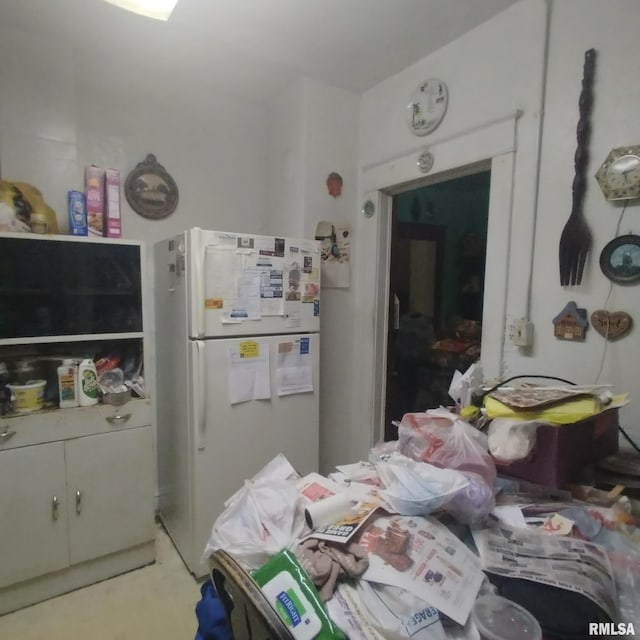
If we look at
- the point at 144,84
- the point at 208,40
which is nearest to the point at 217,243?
the point at 208,40

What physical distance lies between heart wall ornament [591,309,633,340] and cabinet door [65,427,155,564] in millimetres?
1943

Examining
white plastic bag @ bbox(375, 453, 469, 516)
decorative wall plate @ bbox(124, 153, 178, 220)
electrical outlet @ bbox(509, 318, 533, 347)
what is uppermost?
decorative wall plate @ bbox(124, 153, 178, 220)

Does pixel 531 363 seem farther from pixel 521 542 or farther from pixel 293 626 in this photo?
pixel 293 626

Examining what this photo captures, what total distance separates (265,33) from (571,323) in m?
1.77

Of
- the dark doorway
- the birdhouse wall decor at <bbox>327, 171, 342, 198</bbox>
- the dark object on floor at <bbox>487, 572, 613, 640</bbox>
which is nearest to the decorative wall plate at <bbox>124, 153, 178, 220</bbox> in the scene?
the birdhouse wall decor at <bbox>327, 171, 342, 198</bbox>

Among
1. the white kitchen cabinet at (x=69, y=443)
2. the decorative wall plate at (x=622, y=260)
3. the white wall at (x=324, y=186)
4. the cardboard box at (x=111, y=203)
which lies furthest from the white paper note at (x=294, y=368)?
the decorative wall plate at (x=622, y=260)

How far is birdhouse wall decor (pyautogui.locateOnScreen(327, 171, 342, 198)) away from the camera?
2.32 m

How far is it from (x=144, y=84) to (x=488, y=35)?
1745mm

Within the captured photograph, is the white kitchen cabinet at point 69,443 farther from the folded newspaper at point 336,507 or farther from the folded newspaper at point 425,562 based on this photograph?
the folded newspaper at point 425,562

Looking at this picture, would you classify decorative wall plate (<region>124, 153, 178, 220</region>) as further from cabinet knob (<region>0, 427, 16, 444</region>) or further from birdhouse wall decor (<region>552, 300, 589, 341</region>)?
birdhouse wall decor (<region>552, 300, 589, 341</region>)

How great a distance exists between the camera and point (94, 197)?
1852mm

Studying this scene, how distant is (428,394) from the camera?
328 cm

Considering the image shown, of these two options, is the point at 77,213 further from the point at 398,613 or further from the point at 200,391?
the point at 398,613

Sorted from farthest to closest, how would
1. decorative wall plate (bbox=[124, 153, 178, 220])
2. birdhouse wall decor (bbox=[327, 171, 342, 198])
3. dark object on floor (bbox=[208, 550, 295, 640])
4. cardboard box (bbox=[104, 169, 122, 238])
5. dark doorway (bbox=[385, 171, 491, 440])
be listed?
dark doorway (bbox=[385, 171, 491, 440]) < birdhouse wall decor (bbox=[327, 171, 342, 198]) < decorative wall plate (bbox=[124, 153, 178, 220]) < cardboard box (bbox=[104, 169, 122, 238]) < dark object on floor (bbox=[208, 550, 295, 640])
